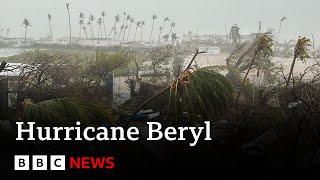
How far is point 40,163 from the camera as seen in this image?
3.30m

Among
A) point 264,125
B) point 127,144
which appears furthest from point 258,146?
point 127,144

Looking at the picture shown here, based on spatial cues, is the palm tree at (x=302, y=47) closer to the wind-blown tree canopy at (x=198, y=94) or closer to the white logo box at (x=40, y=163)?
the wind-blown tree canopy at (x=198, y=94)

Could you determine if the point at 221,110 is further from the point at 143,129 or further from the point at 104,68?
the point at 104,68

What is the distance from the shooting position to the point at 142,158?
141 inches

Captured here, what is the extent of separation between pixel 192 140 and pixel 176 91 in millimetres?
525

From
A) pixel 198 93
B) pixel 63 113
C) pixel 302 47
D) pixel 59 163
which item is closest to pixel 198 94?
pixel 198 93

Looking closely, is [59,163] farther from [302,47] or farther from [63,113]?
[302,47]

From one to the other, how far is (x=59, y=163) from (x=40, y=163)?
165mm


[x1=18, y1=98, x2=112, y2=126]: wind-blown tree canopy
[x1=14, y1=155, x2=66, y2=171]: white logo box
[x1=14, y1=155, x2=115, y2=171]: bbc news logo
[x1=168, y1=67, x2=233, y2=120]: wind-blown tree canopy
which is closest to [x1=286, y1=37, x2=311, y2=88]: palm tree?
[x1=168, y1=67, x2=233, y2=120]: wind-blown tree canopy

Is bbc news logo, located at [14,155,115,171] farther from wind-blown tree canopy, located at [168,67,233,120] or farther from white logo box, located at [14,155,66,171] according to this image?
wind-blown tree canopy, located at [168,67,233,120]

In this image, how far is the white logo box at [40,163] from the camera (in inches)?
131

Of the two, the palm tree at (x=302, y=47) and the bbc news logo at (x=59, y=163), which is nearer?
the bbc news logo at (x=59, y=163)

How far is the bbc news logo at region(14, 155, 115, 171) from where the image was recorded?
3316mm

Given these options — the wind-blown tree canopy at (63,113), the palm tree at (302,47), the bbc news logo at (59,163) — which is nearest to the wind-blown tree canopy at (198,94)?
the wind-blown tree canopy at (63,113)
